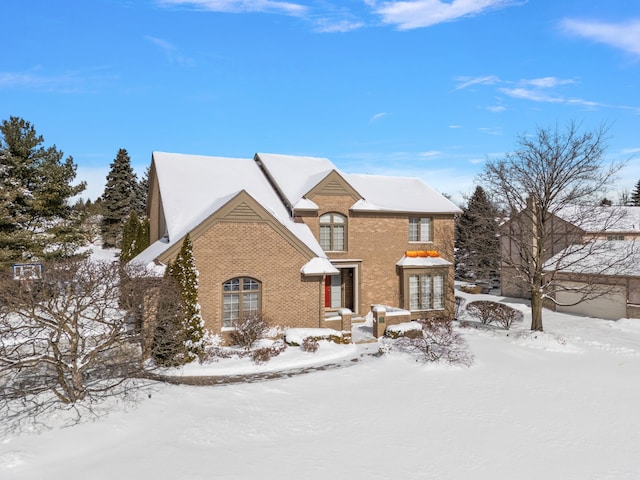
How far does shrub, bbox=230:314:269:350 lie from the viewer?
16.3 meters

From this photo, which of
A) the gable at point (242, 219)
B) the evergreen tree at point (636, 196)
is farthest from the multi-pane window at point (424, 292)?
the evergreen tree at point (636, 196)

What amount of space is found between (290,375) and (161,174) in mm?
14177

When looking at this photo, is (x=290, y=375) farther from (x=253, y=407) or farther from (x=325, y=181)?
(x=325, y=181)

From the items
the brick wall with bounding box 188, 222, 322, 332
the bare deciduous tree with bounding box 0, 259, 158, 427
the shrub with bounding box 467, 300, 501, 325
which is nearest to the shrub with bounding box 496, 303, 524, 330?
the shrub with bounding box 467, 300, 501, 325

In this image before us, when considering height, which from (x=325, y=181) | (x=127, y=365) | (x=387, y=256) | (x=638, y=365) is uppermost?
(x=325, y=181)

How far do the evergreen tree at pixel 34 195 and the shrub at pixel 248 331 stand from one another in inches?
650

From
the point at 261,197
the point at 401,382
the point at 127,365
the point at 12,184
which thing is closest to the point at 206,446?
the point at 127,365

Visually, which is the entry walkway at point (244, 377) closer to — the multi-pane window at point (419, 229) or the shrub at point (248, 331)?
the shrub at point (248, 331)

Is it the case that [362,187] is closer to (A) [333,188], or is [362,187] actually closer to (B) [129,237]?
(A) [333,188]

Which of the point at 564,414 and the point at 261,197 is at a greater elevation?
the point at 261,197

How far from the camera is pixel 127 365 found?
11789 millimetres

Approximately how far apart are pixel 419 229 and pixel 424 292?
3.93m

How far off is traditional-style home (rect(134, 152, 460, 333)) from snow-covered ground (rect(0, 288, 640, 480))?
410cm

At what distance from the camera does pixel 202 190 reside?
21750 mm
